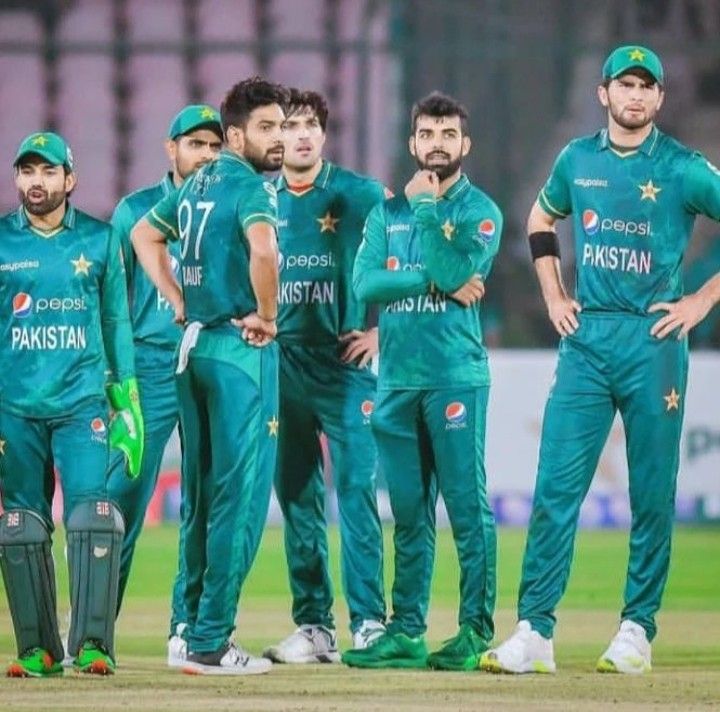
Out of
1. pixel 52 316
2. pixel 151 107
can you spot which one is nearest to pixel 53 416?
pixel 52 316

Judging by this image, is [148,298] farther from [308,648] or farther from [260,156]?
[308,648]

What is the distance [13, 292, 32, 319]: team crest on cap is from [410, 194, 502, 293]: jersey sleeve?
4.64 ft

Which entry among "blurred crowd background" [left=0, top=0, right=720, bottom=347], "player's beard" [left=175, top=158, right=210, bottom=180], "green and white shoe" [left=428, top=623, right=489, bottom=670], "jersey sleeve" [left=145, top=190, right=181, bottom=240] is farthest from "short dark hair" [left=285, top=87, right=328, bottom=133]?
"blurred crowd background" [left=0, top=0, right=720, bottom=347]

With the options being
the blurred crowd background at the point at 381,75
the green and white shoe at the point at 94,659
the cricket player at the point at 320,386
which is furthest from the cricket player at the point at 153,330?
the blurred crowd background at the point at 381,75

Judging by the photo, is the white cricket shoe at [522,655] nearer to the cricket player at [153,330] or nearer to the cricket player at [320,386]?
the cricket player at [320,386]

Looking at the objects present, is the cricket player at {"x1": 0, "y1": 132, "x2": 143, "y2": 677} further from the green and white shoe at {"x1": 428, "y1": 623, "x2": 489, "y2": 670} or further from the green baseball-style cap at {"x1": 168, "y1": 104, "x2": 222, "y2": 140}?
the green and white shoe at {"x1": 428, "y1": 623, "x2": 489, "y2": 670}

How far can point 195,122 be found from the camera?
8.21 meters

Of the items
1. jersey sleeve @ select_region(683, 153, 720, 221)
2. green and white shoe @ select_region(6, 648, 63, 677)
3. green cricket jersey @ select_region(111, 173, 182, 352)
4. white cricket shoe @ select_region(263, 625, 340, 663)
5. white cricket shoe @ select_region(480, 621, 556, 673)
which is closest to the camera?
green and white shoe @ select_region(6, 648, 63, 677)

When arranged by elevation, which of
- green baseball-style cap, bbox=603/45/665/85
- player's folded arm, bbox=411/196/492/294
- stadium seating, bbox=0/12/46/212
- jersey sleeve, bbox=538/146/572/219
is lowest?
player's folded arm, bbox=411/196/492/294

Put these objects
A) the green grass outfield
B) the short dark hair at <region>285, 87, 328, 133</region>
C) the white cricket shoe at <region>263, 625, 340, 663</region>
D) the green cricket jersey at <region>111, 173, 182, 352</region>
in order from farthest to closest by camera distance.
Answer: the green cricket jersey at <region>111, 173, 182, 352</region>, the short dark hair at <region>285, 87, 328, 133</region>, the white cricket shoe at <region>263, 625, 340, 663</region>, the green grass outfield

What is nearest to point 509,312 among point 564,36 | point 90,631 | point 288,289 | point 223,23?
point 564,36

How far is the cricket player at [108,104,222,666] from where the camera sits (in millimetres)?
8242

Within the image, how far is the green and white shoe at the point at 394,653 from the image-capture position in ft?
25.3

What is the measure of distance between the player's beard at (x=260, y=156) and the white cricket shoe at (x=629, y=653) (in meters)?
2.06
